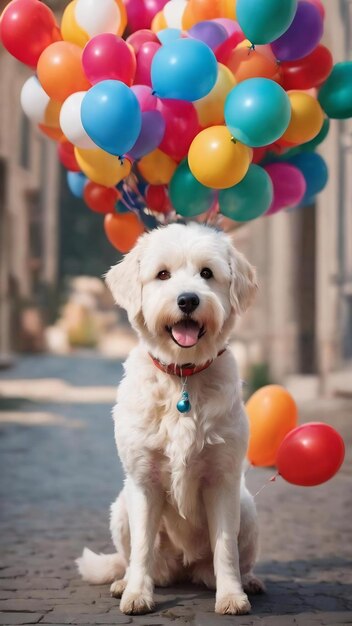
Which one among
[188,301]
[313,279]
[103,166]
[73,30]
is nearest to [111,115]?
[103,166]

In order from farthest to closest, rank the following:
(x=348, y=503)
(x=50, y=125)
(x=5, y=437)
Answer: (x=5, y=437), (x=348, y=503), (x=50, y=125)

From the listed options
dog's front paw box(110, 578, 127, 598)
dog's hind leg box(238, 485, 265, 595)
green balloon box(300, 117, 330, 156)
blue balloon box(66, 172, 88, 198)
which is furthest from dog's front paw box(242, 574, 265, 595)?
blue balloon box(66, 172, 88, 198)

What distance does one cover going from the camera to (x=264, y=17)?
3707mm

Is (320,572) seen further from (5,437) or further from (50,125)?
(5,437)

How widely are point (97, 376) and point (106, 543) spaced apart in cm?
1366

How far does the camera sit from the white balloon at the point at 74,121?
402 centimetres

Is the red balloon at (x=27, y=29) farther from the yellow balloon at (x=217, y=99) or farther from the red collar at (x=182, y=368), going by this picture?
the red collar at (x=182, y=368)

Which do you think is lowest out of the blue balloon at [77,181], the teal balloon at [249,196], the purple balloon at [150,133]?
the teal balloon at [249,196]

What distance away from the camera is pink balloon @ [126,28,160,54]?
421 centimetres

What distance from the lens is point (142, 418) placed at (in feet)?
11.5

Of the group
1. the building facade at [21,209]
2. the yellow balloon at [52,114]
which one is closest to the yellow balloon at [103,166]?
the yellow balloon at [52,114]

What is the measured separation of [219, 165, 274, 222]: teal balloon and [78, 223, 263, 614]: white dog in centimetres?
62

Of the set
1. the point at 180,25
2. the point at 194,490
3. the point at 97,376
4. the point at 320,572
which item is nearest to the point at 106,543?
the point at 320,572

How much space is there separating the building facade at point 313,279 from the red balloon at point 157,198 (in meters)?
4.44
